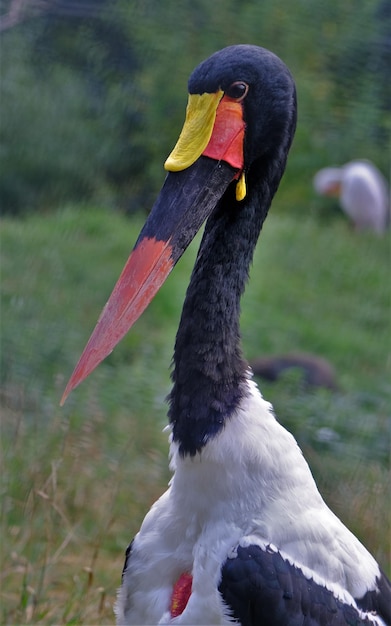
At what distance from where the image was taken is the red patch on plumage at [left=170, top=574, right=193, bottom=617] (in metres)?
2.13

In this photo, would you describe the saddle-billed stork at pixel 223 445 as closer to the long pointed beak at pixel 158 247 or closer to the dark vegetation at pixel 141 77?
the long pointed beak at pixel 158 247

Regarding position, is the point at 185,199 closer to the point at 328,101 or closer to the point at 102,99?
the point at 328,101

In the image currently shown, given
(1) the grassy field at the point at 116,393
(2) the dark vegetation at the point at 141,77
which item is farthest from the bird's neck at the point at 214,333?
(2) the dark vegetation at the point at 141,77

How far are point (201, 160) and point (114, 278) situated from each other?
367cm

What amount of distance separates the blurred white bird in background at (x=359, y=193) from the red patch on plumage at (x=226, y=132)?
602cm

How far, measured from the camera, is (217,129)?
7.19 feet

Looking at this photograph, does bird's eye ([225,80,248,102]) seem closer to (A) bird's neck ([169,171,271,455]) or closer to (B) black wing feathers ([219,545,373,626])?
(A) bird's neck ([169,171,271,455])

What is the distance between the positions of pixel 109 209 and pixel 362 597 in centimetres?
372

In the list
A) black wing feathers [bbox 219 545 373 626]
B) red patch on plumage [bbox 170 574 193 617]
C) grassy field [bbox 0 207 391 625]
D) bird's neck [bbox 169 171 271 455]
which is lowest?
grassy field [bbox 0 207 391 625]

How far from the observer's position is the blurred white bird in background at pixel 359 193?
8477mm

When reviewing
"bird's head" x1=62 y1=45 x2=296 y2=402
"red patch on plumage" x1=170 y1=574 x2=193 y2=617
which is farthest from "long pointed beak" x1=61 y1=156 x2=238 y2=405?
"red patch on plumage" x1=170 y1=574 x2=193 y2=617

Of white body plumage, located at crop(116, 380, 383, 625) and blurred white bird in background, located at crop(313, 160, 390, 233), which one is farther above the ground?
white body plumage, located at crop(116, 380, 383, 625)

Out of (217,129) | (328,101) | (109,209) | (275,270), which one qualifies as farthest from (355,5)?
(217,129)

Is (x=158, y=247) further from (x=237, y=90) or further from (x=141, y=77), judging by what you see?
(x=141, y=77)
